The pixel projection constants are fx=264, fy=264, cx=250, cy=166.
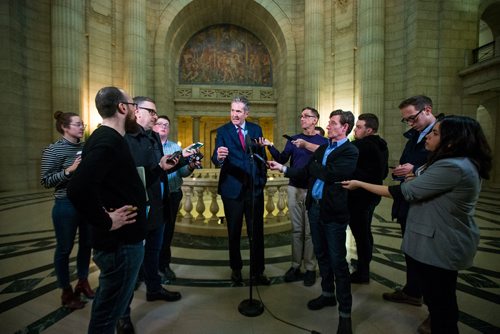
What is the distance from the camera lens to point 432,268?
163 cm

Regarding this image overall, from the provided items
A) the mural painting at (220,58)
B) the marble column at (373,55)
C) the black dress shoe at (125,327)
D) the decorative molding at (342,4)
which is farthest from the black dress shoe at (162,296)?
the mural painting at (220,58)

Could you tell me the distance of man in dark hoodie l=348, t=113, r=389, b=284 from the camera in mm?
2906

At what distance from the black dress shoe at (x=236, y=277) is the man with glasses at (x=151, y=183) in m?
0.65

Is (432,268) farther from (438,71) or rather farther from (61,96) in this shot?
(61,96)

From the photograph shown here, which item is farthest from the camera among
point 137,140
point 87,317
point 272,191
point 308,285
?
point 272,191

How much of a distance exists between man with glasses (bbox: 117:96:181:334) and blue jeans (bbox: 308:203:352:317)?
1426mm

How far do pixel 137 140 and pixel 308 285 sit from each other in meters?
2.35

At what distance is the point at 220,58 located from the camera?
51.9ft

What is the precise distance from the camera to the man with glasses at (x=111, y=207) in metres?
1.33

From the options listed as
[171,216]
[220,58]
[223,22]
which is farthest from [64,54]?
[171,216]

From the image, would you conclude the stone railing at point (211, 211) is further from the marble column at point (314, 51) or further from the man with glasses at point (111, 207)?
the marble column at point (314, 51)

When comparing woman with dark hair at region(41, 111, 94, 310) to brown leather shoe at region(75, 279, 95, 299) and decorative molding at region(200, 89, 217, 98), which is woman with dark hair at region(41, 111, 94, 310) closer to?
brown leather shoe at region(75, 279, 95, 299)

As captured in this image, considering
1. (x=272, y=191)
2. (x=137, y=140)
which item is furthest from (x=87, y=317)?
(x=272, y=191)

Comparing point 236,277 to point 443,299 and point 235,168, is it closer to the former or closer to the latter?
point 235,168
